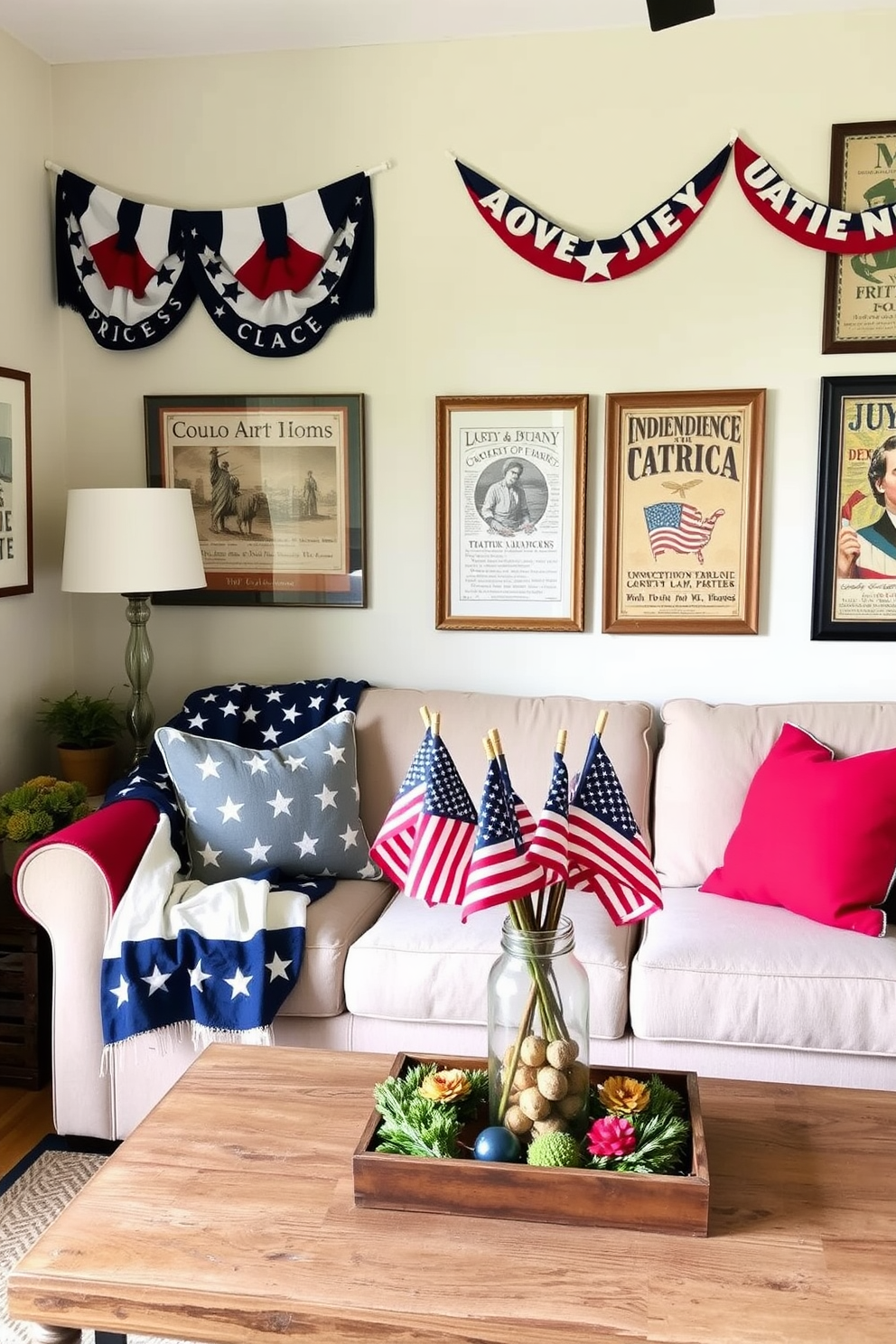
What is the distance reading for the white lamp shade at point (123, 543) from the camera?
3.04m

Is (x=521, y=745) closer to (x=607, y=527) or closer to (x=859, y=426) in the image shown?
(x=607, y=527)

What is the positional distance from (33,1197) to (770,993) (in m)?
1.55

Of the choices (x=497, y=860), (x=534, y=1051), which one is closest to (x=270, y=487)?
(x=497, y=860)

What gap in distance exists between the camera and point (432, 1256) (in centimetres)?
143

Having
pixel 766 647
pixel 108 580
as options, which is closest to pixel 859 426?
pixel 766 647

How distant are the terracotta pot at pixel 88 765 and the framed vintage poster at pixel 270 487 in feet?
1.74

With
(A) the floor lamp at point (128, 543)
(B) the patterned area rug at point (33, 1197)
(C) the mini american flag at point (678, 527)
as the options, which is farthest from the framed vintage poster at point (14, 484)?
(C) the mini american flag at point (678, 527)

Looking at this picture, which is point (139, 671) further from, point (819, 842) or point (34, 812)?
point (819, 842)

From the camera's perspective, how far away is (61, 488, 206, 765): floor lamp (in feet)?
9.96

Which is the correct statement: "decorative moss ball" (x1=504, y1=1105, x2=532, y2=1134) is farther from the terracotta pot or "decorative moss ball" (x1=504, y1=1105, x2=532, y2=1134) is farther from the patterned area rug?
the terracotta pot

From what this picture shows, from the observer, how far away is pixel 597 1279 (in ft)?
4.53

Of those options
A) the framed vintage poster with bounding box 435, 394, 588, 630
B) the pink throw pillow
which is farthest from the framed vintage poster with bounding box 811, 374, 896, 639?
the framed vintage poster with bounding box 435, 394, 588, 630

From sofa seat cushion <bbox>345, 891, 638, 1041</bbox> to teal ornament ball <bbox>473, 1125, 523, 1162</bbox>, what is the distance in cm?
86

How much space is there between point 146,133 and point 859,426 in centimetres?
218
